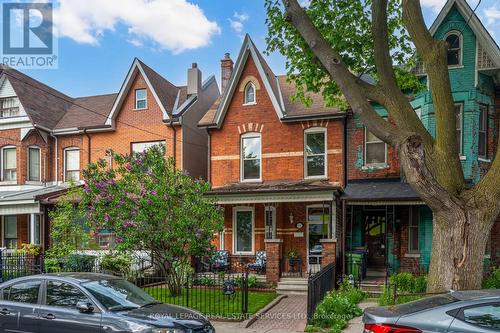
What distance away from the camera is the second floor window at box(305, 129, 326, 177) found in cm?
1811

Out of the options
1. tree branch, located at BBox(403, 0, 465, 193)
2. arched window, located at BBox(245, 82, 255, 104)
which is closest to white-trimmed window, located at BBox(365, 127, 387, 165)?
arched window, located at BBox(245, 82, 255, 104)

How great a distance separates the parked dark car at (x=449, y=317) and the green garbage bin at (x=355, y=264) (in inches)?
358

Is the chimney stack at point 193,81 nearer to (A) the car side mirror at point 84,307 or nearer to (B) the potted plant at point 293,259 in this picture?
(B) the potted plant at point 293,259

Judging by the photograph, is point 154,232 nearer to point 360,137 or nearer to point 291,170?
point 291,170

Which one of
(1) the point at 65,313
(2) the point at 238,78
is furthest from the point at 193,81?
(1) the point at 65,313

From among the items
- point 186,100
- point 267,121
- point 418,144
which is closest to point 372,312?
point 418,144

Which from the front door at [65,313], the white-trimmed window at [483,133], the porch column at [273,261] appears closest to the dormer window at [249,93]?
the porch column at [273,261]

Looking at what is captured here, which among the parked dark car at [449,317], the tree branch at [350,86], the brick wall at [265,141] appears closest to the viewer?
the parked dark car at [449,317]

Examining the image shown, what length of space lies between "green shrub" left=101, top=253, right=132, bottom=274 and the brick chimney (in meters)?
10.0

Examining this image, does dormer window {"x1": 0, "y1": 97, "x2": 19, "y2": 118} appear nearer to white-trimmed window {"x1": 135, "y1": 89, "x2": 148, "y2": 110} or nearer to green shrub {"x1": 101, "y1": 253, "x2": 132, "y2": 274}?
white-trimmed window {"x1": 135, "y1": 89, "x2": 148, "y2": 110}

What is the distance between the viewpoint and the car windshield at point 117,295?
7.50 meters

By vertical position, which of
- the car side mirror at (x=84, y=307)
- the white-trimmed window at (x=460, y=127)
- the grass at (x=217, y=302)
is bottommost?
the grass at (x=217, y=302)

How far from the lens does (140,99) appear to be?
70.0 feet

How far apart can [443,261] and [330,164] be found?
9.31m
